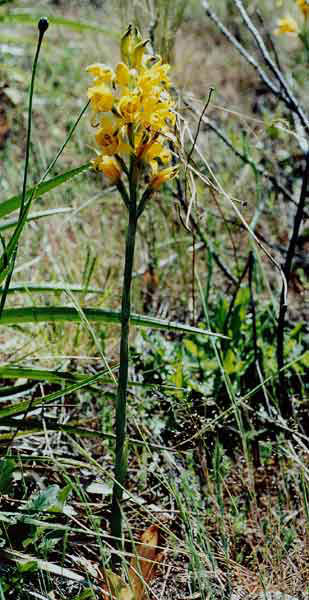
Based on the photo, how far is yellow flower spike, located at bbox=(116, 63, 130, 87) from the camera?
45.1 inches

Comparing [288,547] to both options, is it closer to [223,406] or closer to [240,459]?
[240,459]

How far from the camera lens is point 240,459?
1609 mm

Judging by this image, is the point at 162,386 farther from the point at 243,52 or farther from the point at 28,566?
the point at 243,52

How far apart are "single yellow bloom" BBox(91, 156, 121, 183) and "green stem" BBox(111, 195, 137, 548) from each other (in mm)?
56

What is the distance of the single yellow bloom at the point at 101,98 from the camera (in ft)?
3.77

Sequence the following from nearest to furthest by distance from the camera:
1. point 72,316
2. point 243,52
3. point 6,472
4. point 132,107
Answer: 1. point 132,107
2. point 6,472
3. point 72,316
4. point 243,52

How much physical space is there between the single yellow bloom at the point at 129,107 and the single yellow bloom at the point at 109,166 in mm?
79

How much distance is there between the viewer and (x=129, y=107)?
3.74ft

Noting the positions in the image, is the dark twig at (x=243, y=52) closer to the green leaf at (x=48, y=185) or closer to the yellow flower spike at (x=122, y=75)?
the green leaf at (x=48, y=185)

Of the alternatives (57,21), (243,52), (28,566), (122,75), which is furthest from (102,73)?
(243,52)

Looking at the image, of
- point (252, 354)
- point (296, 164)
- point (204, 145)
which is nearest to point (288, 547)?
point (252, 354)

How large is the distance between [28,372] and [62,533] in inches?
13.9

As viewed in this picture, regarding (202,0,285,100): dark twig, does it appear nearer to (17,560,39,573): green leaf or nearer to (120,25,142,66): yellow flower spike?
(120,25,142,66): yellow flower spike

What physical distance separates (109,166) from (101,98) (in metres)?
0.12
